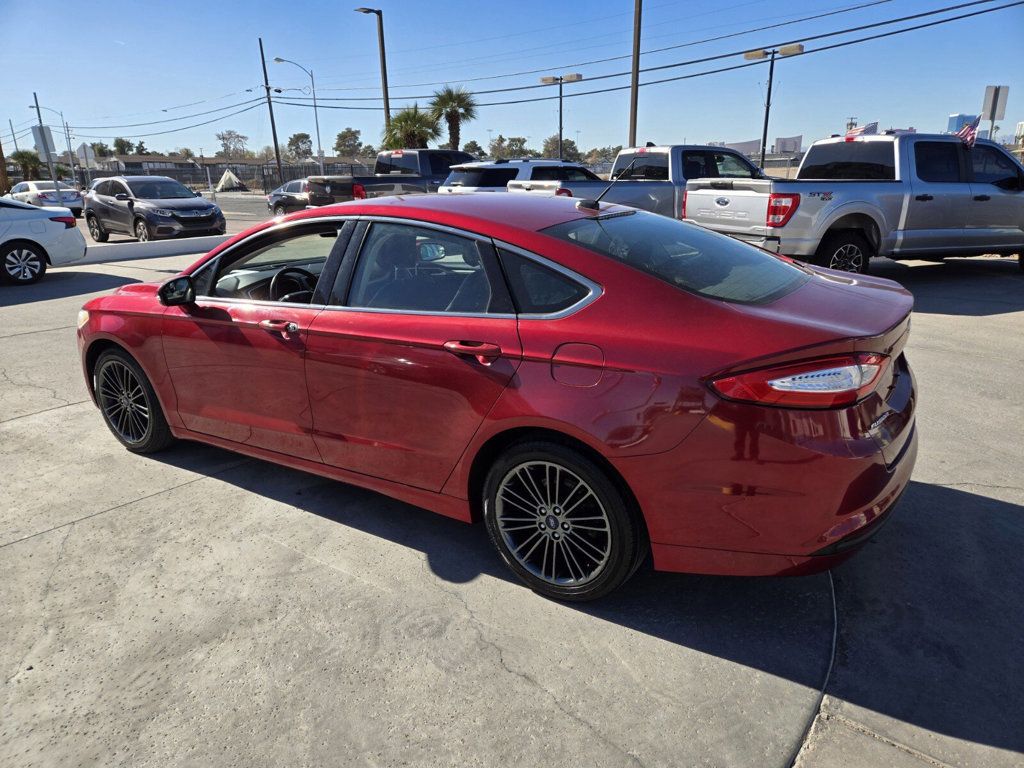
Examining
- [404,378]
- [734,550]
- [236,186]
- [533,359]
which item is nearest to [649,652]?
[734,550]

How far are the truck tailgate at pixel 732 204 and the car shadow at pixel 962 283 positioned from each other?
2093mm

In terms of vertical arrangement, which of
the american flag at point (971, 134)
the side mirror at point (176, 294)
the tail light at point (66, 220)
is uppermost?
the american flag at point (971, 134)

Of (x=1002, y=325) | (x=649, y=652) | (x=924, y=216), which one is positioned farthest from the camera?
(x=924, y=216)

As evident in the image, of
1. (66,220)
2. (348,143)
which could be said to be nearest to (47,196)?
(66,220)

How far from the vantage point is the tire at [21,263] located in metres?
11.0

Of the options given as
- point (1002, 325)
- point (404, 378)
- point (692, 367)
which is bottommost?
point (1002, 325)

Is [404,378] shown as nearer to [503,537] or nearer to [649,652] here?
[503,537]

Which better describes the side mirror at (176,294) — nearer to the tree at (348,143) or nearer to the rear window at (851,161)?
the rear window at (851,161)

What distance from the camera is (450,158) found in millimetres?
19094

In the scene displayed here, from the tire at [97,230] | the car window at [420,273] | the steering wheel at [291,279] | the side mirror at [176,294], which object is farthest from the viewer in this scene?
the tire at [97,230]

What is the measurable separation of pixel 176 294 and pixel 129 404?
105 centimetres

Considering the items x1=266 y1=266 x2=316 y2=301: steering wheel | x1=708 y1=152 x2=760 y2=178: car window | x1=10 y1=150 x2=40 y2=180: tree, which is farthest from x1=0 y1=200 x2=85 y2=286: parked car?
x1=10 y1=150 x2=40 y2=180: tree

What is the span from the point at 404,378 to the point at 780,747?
1.93m

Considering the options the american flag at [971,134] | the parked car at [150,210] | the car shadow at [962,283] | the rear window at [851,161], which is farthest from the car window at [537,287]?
the parked car at [150,210]
